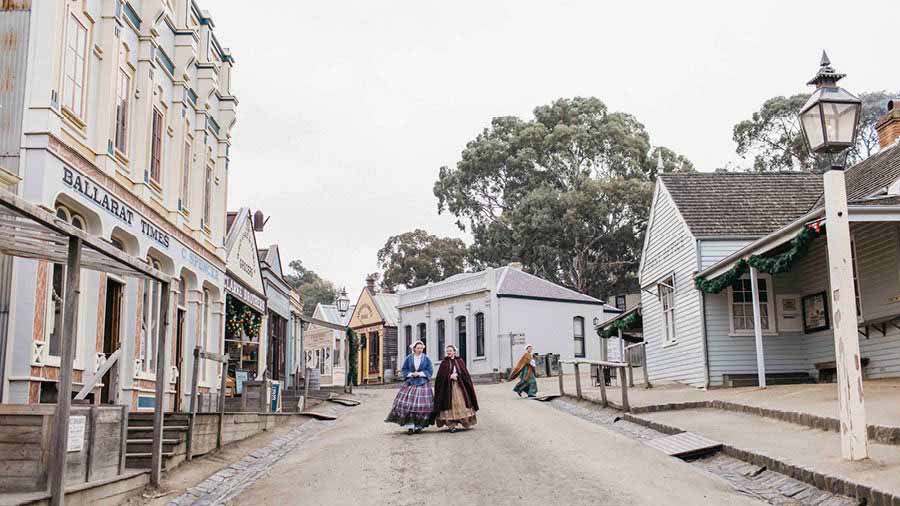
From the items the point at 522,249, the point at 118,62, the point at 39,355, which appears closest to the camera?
the point at 39,355

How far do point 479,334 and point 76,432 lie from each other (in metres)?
35.0

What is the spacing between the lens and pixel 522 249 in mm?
52969

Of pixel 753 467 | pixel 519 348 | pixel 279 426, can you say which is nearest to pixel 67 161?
pixel 279 426

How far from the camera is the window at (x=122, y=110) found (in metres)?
15.2

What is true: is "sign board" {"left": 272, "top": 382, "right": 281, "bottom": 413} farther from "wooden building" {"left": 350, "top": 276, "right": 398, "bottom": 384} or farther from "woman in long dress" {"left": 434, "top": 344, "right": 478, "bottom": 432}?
"wooden building" {"left": 350, "top": 276, "right": 398, "bottom": 384}

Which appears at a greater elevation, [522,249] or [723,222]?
[522,249]

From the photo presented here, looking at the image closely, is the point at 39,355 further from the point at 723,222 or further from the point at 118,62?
the point at 723,222

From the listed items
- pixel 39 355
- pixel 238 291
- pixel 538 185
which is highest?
pixel 538 185

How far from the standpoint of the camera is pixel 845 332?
10086mm

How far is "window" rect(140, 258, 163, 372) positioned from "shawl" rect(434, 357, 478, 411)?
5193 mm

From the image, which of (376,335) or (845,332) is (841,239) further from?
(376,335)

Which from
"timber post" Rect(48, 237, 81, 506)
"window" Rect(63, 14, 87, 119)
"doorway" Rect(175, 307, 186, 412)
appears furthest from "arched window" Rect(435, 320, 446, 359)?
"timber post" Rect(48, 237, 81, 506)

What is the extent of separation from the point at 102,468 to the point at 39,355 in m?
2.93

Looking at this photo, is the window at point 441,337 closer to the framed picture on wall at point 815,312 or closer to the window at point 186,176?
the framed picture on wall at point 815,312
